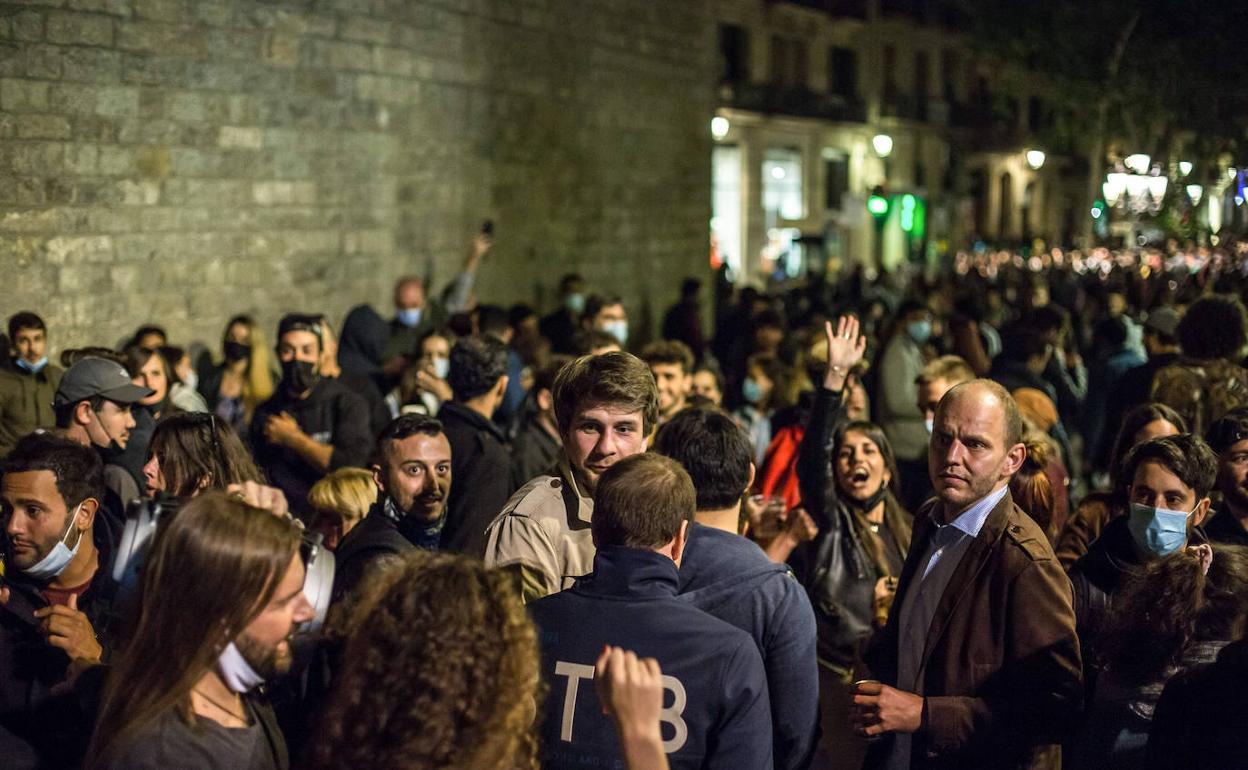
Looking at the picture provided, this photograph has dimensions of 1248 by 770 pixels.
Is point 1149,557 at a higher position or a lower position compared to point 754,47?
lower

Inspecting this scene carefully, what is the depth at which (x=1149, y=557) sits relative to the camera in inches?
163

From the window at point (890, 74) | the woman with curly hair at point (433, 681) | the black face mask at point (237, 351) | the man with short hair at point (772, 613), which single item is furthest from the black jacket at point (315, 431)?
the window at point (890, 74)

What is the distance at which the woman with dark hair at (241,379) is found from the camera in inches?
334

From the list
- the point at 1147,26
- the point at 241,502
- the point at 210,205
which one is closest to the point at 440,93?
the point at 210,205

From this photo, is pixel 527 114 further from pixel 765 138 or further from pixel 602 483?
pixel 765 138

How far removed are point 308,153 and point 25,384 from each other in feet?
14.1

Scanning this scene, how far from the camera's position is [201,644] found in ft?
8.10

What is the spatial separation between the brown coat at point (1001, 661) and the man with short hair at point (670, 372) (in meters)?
3.29

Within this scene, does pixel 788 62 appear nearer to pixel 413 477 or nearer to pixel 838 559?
pixel 838 559

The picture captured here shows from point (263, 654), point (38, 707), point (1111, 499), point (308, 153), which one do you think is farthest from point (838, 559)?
point (308, 153)

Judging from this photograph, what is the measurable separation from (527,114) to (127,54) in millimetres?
5688

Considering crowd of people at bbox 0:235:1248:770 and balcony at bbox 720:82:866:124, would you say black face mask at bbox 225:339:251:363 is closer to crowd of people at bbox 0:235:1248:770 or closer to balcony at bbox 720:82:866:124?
crowd of people at bbox 0:235:1248:770

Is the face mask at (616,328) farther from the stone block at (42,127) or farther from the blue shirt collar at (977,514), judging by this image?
the blue shirt collar at (977,514)

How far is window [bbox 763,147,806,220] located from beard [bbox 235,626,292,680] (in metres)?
33.0
